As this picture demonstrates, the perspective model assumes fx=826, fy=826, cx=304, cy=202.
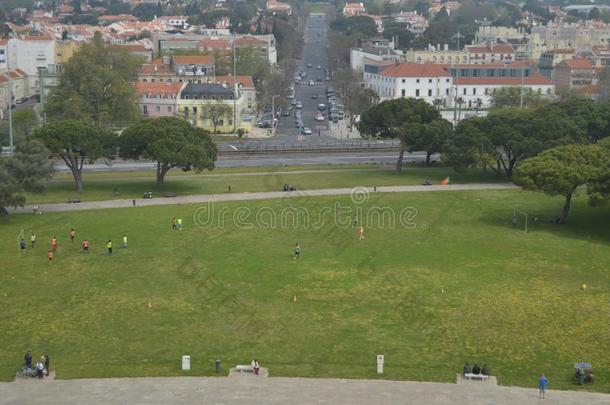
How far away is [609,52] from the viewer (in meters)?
153

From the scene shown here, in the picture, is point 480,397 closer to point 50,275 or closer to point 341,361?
point 341,361

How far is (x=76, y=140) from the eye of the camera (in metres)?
62.3

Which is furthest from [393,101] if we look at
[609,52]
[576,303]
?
[609,52]

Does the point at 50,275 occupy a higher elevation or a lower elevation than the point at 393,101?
lower

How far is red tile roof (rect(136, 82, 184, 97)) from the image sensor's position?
106m

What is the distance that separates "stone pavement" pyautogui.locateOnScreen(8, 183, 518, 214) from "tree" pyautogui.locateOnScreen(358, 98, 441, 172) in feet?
28.2

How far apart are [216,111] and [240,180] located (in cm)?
3414

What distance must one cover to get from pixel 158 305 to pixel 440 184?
115 feet

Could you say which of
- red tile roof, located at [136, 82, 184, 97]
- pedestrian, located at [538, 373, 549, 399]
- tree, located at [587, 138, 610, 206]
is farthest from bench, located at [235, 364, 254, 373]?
red tile roof, located at [136, 82, 184, 97]

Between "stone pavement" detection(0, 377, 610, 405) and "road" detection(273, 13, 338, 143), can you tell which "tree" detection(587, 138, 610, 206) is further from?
Result: "road" detection(273, 13, 338, 143)

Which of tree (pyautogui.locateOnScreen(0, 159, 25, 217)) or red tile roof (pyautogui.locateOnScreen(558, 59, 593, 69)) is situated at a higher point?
red tile roof (pyautogui.locateOnScreen(558, 59, 593, 69))

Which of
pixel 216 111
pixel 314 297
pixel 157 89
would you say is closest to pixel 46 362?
pixel 314 297

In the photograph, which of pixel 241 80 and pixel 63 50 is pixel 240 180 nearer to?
pixel 241 80

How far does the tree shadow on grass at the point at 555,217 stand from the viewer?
52250 mm
